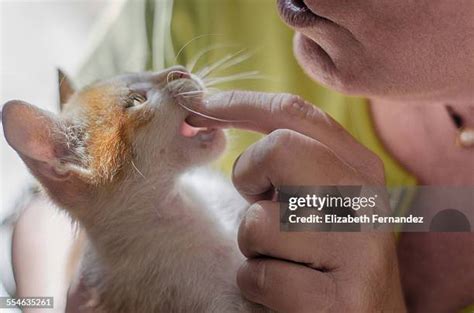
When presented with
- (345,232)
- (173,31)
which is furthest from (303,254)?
(173,31)

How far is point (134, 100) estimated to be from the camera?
2.14 ft

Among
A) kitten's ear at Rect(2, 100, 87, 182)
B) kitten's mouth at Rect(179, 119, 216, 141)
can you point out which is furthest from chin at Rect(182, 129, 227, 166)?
kitten's ear at Rect(2, 100, 87, 182)

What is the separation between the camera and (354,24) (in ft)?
2.05

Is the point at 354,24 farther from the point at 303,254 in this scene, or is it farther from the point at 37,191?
the point at 37,191

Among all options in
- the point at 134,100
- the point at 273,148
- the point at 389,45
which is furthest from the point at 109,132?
the point at 389,45

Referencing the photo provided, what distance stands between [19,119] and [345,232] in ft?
0.99

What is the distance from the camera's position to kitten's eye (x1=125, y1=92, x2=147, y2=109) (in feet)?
2.13

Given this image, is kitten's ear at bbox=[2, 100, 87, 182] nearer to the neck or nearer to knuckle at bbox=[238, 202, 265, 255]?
knuckle at bbox=[238, 202, 265, 255]

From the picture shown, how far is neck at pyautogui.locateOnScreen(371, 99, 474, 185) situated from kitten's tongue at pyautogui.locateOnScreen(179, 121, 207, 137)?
0.56 feet

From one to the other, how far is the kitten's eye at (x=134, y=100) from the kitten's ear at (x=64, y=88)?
0.24 ft

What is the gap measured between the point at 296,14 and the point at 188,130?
149mm

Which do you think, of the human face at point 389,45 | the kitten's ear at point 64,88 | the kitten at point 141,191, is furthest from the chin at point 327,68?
the kitten's ear at point 64,88

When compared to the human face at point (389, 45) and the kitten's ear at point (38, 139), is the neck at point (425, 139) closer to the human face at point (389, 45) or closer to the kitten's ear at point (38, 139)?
the human face at point (389, 45)

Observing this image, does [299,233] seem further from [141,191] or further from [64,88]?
[64,88]
